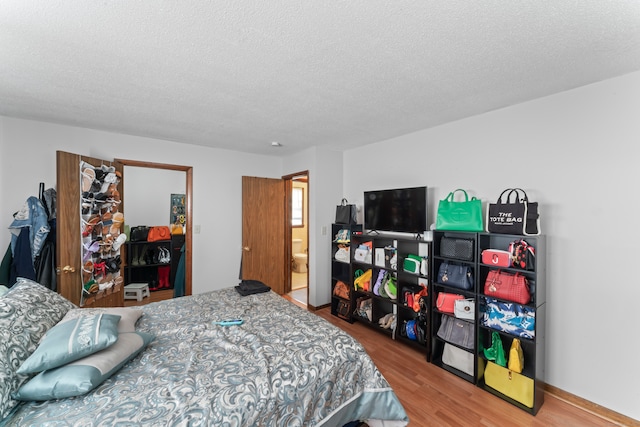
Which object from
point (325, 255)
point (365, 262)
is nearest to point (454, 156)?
point (365, 262)

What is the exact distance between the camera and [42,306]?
1600 millimetres

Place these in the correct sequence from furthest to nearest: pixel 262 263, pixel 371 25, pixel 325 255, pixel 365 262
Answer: pixel 262 263 < pixel 325 255 < pixel 365 262 < pixel 371 25

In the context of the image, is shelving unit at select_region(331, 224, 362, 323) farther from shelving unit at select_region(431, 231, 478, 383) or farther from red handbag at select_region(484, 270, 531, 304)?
red handbag at select_region(484, 270, 531, 304)

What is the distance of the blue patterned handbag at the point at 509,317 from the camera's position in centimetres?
204

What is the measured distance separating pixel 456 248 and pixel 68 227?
12.2 feet

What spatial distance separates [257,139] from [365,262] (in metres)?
2.09

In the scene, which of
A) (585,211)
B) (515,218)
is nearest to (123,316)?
(515,218)

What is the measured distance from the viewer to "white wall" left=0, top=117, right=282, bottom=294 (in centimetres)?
270

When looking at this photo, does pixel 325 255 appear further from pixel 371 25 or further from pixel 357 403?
pixel 371 25

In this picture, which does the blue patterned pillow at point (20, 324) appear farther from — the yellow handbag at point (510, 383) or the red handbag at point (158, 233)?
the red handbag at point (158, 233)

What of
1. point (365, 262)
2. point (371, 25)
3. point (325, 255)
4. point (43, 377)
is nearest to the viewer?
point (43, 377)

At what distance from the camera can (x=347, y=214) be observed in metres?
3.65

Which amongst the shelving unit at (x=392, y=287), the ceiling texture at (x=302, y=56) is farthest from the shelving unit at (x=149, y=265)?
the shelving unit at (x=392, y=287)

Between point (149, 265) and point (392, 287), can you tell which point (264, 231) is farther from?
point (392, 287)
